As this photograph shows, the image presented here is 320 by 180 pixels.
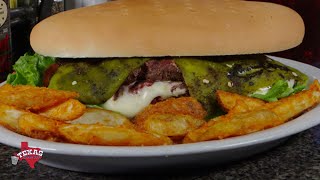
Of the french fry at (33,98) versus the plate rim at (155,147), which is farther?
the french fry at (33,98)

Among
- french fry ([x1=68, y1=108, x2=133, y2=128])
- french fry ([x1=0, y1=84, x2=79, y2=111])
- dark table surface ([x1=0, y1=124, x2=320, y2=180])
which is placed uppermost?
french fry ([x1=0, y1=84, x2=79, y2=111])

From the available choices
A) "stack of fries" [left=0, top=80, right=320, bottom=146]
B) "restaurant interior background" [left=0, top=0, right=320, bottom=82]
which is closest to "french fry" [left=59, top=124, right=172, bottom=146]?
"stack of fries" [left=0, top=80, right=320, bottom=146]

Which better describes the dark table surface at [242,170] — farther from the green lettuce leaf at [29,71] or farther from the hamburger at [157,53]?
the green lettuce leaf at [29,71]

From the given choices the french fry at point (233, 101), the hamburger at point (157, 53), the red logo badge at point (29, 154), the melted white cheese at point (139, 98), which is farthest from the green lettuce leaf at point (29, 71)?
the french fry at point (233, 101)

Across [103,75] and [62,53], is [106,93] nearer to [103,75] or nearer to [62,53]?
[103,75]

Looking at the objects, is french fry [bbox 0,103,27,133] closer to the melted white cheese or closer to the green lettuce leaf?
the melted white cheese

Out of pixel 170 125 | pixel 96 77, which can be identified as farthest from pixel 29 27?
pixel 170 125

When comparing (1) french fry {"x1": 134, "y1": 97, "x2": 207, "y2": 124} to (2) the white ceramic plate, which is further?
(1) french fry {"x1": 134, "y1": 97, "x2": 207, "y2": 124}
